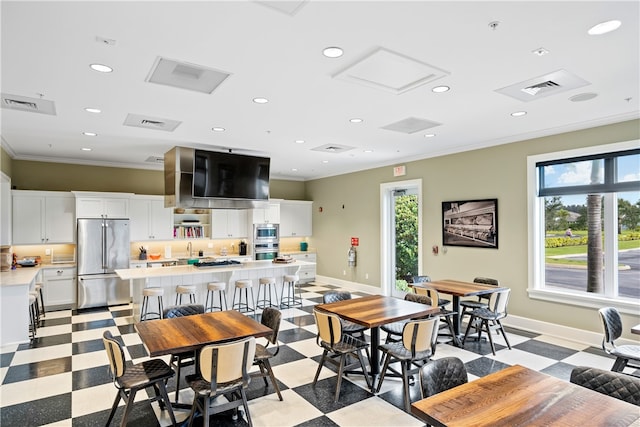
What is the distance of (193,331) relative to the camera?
319 cm

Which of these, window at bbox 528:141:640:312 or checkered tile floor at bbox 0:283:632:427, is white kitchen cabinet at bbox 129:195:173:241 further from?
window at bbox 528:141:640:312

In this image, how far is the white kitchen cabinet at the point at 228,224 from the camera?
8.73 m

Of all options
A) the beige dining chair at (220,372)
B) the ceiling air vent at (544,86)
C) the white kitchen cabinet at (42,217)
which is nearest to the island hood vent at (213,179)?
the white kitchen cabinet at (42,217)

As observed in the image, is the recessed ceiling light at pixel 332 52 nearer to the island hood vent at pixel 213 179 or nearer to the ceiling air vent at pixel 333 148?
the ceiling air vent at pixel 333 148

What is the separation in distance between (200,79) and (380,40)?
1.76 m

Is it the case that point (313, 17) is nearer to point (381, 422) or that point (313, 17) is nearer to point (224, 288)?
point (381, 422)

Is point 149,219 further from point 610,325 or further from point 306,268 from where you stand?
point 610,325

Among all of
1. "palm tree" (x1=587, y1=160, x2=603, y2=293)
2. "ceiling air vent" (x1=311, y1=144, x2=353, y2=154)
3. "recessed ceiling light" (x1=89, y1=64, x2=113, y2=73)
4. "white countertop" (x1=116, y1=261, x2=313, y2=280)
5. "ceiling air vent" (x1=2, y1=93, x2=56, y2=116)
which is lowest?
"white countertop" (x1=116, y1=261, x2=313, y2=280)

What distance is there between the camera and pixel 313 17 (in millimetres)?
2326

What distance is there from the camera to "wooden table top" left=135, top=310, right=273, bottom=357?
2818mm

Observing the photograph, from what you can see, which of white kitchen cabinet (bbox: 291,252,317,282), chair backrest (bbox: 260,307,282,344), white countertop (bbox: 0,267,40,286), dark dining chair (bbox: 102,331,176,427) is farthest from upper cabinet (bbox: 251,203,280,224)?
dark dining chair (bbox: 102,331,176,427)

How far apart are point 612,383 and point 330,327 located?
6.81 ft

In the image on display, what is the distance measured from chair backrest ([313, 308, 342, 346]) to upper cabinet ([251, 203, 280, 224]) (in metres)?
5.86

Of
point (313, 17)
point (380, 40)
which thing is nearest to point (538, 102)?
point (380, 40)
